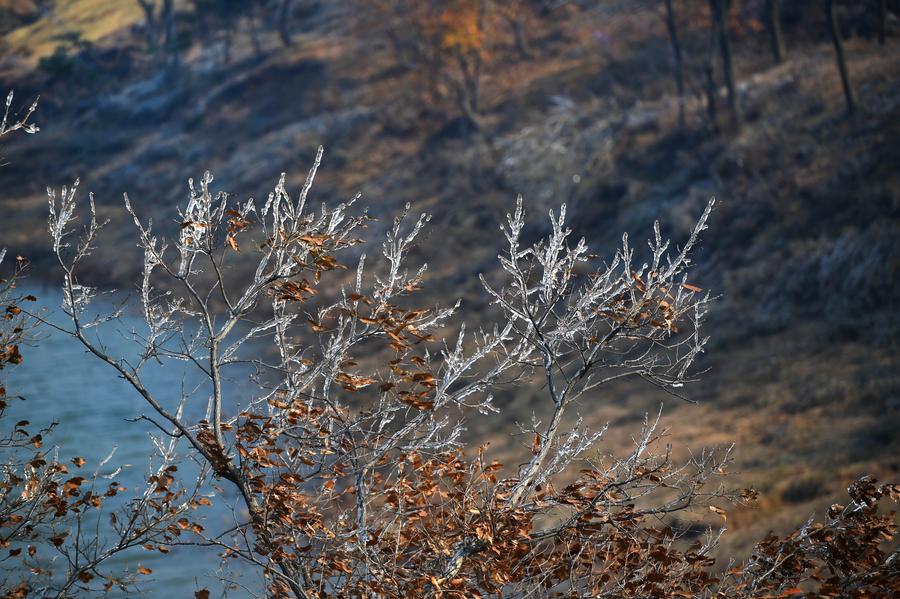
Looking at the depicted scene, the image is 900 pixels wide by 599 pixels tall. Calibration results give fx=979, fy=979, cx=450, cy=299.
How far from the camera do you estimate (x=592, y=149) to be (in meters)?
44.2

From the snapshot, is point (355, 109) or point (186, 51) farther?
point (186, 51)

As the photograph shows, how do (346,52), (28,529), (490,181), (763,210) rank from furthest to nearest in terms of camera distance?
(346,52) → (490,181) → (763,210) → (28,529)

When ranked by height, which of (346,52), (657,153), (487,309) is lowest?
(487,309)

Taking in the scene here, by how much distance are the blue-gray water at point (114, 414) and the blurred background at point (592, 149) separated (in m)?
0.58

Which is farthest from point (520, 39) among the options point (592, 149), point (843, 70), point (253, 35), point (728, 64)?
point (843, 70)

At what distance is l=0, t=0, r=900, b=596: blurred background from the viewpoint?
25.2 metres

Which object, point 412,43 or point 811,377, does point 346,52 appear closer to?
point 412,43

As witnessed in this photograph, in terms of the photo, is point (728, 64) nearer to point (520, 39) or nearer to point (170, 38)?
point (520, 39)

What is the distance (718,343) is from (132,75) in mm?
68417

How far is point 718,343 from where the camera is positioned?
1131 inches

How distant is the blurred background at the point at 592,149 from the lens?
82.7 feet

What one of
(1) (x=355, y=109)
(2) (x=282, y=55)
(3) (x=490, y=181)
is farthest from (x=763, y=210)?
(2) (x=282, y=55)

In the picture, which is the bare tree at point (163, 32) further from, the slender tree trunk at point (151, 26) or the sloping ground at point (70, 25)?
the sloping ground at point (70, 25)

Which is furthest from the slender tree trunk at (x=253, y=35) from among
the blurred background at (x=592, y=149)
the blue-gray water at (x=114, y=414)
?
the blue-gray water at (x=114, y=414)
